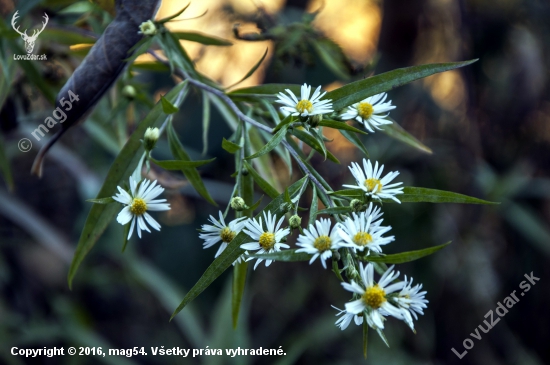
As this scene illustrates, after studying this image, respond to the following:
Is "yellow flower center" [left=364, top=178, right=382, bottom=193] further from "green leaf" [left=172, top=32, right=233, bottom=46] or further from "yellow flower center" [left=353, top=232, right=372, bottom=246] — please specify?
"green leaf" [left=172, top=32, right=233, bottom=46]

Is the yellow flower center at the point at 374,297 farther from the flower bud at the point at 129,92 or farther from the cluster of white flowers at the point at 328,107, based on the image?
the flower bud at the point at 129,92

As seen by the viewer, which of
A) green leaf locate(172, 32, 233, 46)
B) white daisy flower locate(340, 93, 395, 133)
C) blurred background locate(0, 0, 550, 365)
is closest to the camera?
white daisy flower locate(340, 93, 395, 133)

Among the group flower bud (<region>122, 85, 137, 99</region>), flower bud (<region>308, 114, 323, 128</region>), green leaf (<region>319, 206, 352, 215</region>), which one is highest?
flower bud (<region>122, 85, 137, 99</region>)

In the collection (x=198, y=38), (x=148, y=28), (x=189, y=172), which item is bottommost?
(x=189, y=172)

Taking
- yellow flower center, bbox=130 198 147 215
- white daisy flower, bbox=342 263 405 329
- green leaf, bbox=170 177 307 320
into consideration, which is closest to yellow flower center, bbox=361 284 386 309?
white daisy flower, bbox=342 263 405 329

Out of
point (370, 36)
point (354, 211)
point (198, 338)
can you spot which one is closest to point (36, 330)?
point (198, 338)

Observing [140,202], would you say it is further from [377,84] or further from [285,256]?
[377,84]

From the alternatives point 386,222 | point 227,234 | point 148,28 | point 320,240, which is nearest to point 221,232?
point 227,234
